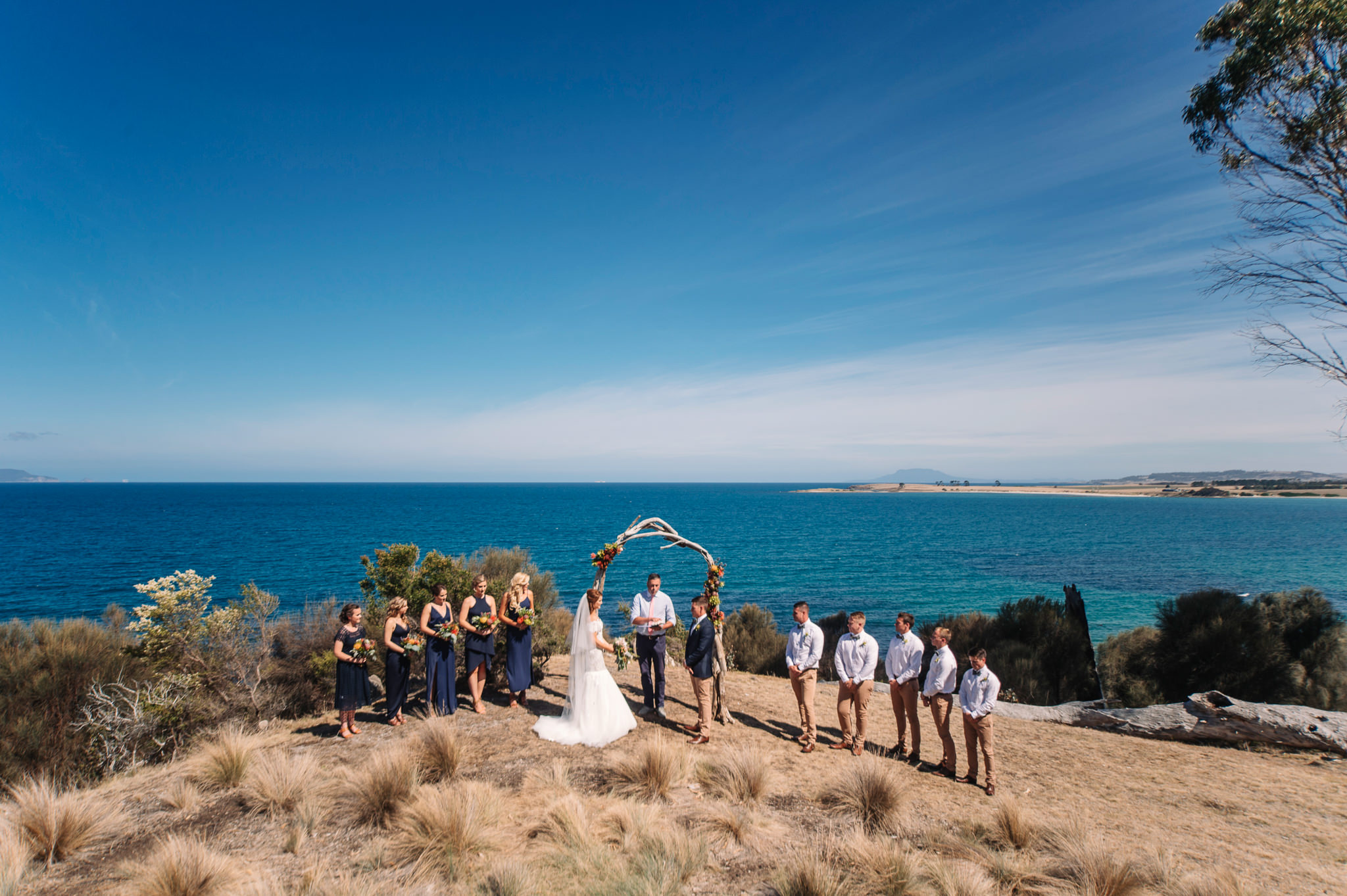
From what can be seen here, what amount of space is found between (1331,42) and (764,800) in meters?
14.7

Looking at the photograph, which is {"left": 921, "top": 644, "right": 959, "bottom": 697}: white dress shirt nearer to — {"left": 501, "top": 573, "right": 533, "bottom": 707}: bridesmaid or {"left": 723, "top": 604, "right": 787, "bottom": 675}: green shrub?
{"left": 501, "top": 573, "right": 533, "bottom": 707}: bridesmaid

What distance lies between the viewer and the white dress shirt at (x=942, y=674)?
23.4ft

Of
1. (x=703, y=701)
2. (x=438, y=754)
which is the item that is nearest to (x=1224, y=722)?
(x=703, y=701)

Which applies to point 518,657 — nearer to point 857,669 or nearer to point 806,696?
point 806,696

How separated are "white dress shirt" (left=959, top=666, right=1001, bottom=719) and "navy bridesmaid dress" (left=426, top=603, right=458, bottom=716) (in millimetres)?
7237

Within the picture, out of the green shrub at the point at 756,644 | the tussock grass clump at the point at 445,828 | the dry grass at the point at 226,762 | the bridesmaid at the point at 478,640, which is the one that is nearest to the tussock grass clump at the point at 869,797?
the tussock grass clump at the point at 445,828

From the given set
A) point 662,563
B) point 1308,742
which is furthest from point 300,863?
point 662,563

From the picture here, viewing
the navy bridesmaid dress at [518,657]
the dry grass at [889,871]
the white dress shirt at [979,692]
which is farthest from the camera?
the navy bridesmaid dress at [518,657]

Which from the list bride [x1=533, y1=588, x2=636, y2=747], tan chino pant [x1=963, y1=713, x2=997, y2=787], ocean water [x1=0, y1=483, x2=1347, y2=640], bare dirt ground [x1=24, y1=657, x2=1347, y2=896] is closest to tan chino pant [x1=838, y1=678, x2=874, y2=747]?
bare dirt ground [x1=24, y1=657, x2=1347, y2=896]

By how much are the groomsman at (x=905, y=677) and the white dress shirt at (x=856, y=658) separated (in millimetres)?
224

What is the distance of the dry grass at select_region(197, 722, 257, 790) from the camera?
22.3ft

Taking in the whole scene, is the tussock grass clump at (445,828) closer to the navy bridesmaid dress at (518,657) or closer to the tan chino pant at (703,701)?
the tan chino pant at (703,701)

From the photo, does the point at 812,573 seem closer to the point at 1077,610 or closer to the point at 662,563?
the point at 662,563

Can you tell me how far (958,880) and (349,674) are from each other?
7.78 meters
